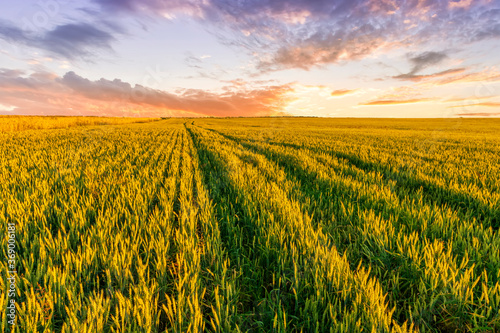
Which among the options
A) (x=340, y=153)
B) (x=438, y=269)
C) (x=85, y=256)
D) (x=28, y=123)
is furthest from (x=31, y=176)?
(x=28, y=123)

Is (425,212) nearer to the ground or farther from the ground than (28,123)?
nearer to the ground

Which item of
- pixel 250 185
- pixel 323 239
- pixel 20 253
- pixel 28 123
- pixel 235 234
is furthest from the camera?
pixel 28 123

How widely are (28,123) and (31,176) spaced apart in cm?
2777

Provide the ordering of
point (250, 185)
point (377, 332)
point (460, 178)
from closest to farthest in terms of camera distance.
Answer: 1. point (377, 332)
2. point (250, 185)
3. point (460, 178)

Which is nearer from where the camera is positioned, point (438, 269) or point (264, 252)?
point (438, 269)

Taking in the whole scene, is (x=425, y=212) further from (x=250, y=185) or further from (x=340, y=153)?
(x=340, y=153)

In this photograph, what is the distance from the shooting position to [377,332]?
1.42 metres

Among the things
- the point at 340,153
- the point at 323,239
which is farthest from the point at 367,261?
the point at 340,153

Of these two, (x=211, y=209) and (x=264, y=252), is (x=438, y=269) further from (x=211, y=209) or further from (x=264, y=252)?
(x=211, y=209)

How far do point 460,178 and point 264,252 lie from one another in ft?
19.4

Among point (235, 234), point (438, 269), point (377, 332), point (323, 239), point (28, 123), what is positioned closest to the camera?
point (377, 332)

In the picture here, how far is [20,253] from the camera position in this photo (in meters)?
2.26

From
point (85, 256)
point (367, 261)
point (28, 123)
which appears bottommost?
point (367, 261)

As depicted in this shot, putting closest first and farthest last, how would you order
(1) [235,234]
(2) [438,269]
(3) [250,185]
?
(2) [438,269] < (1) [235,234] < (3) [250,185]
